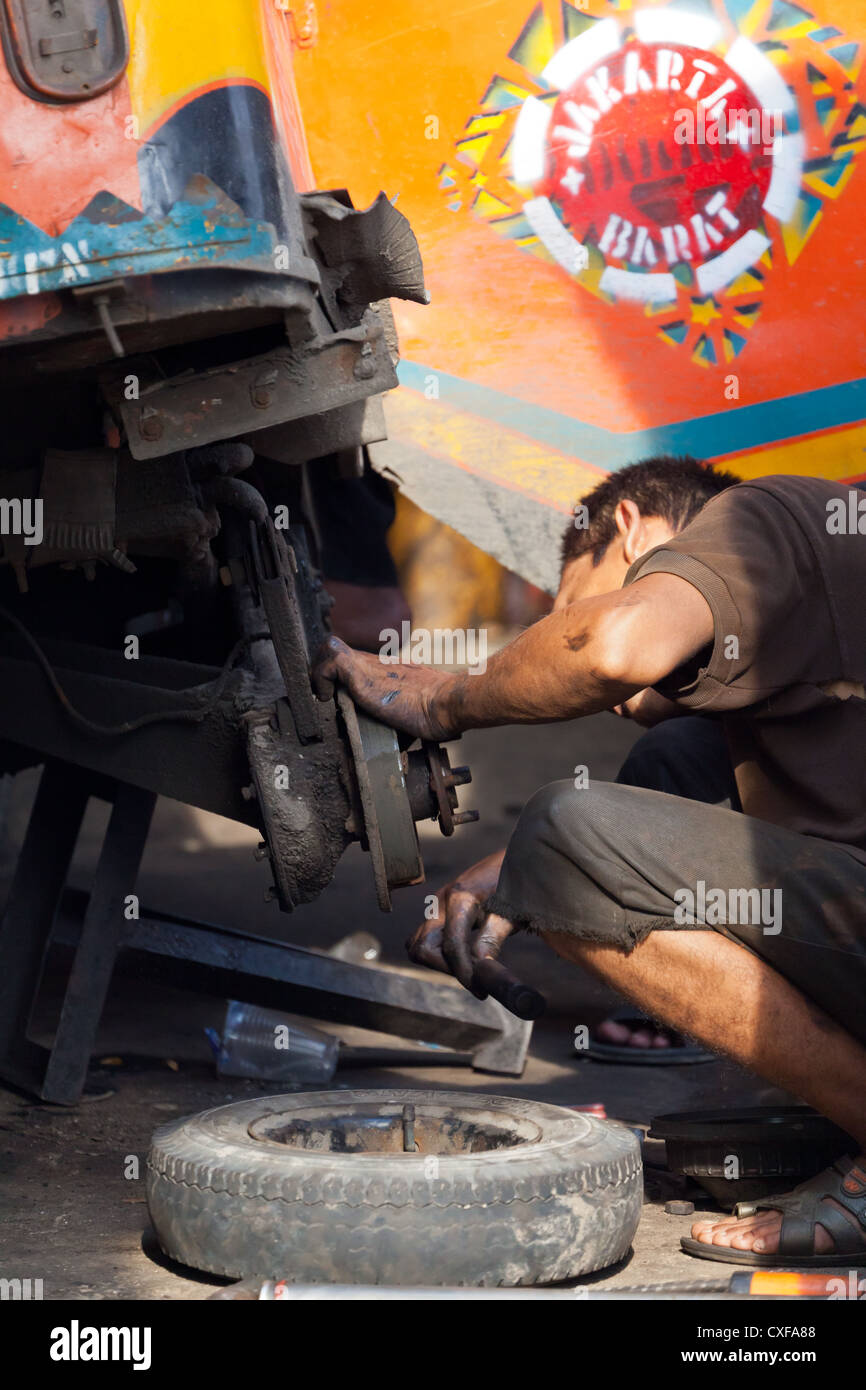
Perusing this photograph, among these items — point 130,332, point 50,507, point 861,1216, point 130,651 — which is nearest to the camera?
point 130,332

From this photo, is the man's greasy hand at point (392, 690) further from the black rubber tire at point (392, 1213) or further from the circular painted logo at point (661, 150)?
the circular painted logo at point (661, 150)

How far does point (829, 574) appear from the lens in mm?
1959

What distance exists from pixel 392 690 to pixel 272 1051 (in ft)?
4.09

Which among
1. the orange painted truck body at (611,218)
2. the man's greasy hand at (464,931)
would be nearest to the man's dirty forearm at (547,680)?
the man's greasy hand at (464,931)

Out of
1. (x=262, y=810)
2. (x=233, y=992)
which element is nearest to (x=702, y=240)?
(x=262, y=810)

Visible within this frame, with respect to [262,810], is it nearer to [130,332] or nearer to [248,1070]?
[130,332]

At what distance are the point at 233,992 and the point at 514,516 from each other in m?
1.21

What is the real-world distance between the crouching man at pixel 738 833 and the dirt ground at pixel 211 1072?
1.01ft

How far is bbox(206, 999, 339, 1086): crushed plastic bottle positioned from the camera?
2.96m

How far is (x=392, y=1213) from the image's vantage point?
1675 millimetres

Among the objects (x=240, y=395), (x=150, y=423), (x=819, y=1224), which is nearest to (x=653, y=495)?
(x=240, y=395)

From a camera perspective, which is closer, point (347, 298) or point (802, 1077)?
point (802, 1077)

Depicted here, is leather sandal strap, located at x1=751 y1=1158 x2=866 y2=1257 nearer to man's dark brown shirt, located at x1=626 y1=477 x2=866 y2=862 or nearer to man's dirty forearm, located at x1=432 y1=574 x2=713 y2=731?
man's dark brown shirt, located at x1=626 y1=477 x2=866 y2=862

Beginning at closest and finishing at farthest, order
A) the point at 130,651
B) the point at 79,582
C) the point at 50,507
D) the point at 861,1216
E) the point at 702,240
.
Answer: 1. the point at 861,1216
2. the point at 50,507
3. the point at 130,651
4. the point at 79,582
5. the point at 702,240
